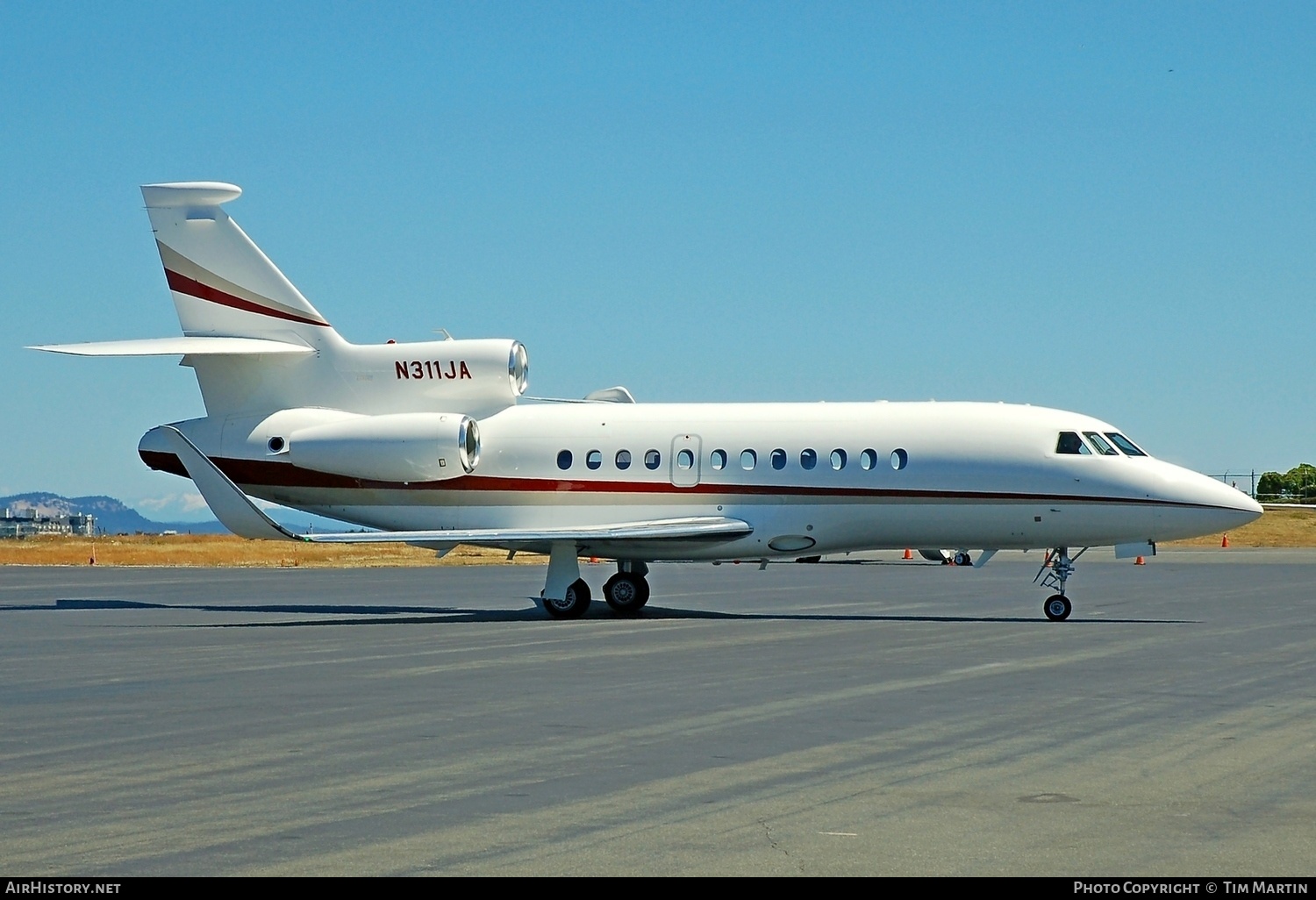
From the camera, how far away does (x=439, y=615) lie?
26125mm

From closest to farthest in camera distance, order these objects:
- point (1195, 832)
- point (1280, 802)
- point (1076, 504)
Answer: point (1195, 832)
point (1280, 802)
point (1076, 504)

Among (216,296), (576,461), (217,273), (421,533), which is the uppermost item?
(217,273)

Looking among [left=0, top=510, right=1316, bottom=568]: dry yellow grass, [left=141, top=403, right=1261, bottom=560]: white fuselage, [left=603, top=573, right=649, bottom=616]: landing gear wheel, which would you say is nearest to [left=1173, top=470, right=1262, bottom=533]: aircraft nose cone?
[left=141, top=403, right=1261, bottom=560]: white fuselage

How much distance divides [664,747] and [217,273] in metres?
19.6

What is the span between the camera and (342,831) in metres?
7.72

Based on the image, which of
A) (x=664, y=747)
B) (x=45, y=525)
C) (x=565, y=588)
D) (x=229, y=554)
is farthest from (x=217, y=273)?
(x=45, y=525)

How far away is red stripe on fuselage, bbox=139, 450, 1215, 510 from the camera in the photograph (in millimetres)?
24909

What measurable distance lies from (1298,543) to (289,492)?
6008 centimetres

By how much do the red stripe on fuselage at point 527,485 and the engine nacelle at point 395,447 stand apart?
310mm

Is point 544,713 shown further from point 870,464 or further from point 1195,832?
point 870,464

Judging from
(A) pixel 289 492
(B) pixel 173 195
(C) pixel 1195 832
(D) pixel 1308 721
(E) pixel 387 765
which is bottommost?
(D) pixel 1308 721

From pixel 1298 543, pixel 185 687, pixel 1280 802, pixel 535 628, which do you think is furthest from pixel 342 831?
pixel 1298 543

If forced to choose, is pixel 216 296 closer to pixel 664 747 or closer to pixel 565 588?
pixel 565 588

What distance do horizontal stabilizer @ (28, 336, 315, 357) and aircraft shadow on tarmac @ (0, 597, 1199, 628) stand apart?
452 centimetres
